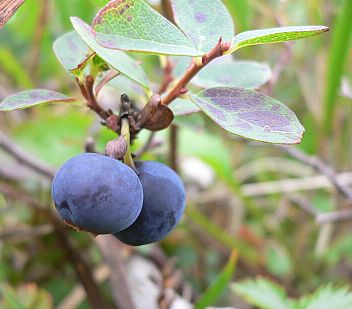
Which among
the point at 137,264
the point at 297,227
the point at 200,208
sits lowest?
the point at 297,227

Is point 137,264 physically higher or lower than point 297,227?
higher

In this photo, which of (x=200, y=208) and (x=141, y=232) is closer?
(x=141, y=232)

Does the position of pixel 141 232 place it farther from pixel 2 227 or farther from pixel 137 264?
pixel 2 227

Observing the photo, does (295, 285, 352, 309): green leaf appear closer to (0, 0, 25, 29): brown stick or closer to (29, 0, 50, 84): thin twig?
(0, 0, 25, 29): brown stick

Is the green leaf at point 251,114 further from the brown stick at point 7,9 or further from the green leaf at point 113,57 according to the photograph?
the brown stick at point 7,9

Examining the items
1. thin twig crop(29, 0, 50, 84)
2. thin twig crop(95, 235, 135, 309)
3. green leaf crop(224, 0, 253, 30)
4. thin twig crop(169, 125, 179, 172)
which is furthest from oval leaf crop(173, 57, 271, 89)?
thin twig crop(29, 0, 50, 84)

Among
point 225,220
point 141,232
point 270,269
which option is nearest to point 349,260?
point 270,269
